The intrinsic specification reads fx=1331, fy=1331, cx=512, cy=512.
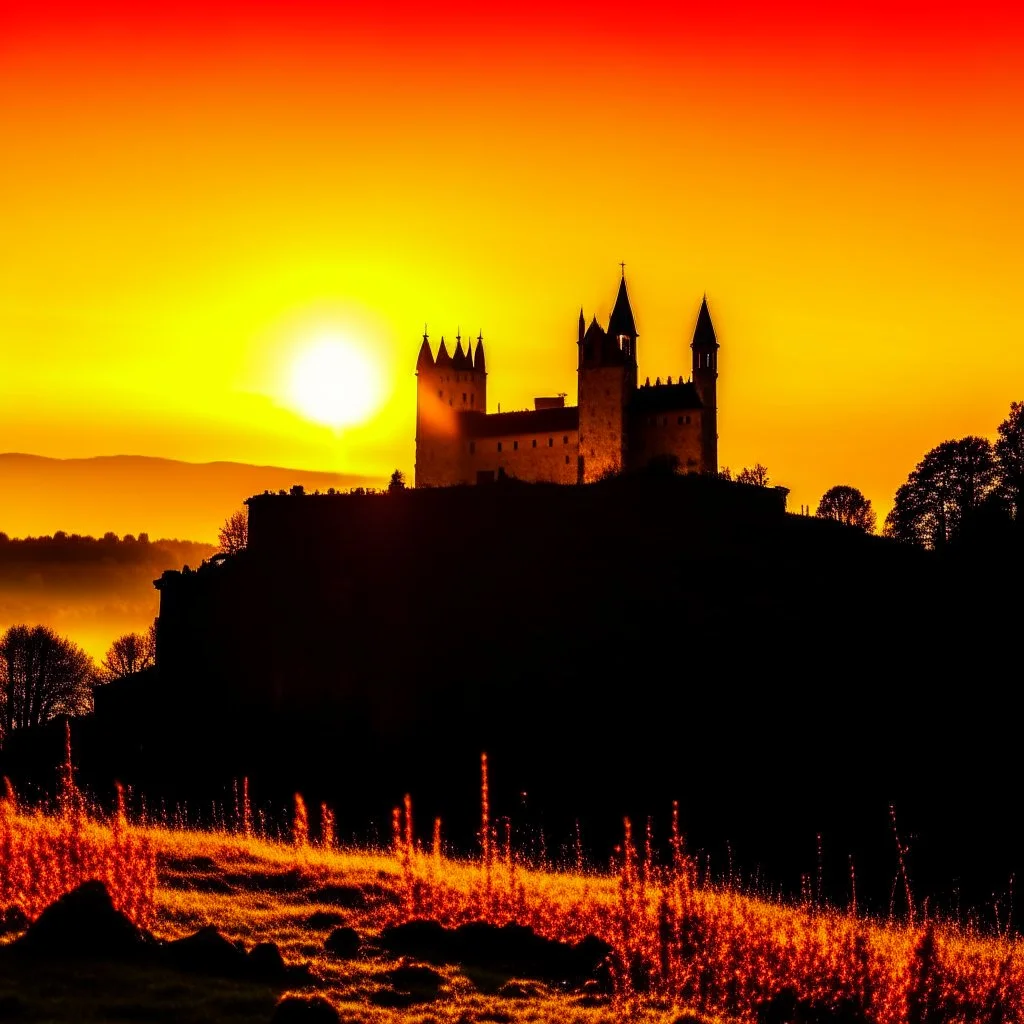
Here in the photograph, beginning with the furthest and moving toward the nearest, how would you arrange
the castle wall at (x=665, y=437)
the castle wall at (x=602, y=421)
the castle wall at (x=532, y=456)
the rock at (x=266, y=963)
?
the castle wall at (x=532, y=456) < the castle wall at (x=602, y=421) < the castle wall at (x=665, y=437) < the rock at (x=266, y=963)

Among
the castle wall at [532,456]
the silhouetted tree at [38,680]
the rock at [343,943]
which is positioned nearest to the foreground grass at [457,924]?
the rock at [343,943]

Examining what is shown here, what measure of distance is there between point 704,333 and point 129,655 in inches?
2248

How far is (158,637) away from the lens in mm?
86062

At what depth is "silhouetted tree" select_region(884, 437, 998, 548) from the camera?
348 ft

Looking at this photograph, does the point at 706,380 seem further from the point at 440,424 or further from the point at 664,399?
the point at 440,424

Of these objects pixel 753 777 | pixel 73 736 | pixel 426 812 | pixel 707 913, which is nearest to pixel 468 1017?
pixel 707 913

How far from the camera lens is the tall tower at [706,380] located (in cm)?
10325

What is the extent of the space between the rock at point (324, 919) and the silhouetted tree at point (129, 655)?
304 feet

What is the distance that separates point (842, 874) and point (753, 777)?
11.6m

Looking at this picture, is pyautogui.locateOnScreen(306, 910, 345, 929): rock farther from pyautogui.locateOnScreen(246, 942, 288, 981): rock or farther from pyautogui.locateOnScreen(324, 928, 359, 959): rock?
pyautogui.locateOnScreen(246, 942, 288, 981): rock

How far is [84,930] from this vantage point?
20922mm

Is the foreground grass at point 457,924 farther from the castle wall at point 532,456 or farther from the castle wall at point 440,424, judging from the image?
the castle wall at point 440,424

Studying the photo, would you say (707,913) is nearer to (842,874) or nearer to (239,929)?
(239,929)

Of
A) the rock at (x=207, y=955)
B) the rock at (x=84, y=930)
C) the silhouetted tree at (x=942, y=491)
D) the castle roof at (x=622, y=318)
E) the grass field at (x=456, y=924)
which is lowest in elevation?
the grass field at (x=456, y=924)
